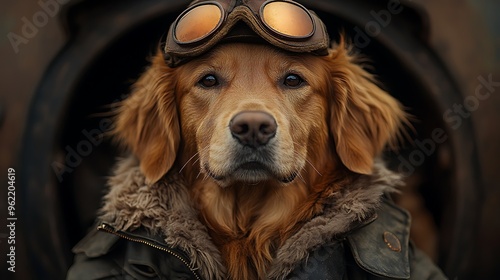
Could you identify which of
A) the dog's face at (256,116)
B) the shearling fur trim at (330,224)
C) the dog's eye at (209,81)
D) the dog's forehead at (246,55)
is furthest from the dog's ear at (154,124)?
the shearling fur trim at (330,224)

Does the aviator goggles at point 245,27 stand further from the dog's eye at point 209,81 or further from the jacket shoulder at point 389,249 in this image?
the jacket shoulder at point 389,249

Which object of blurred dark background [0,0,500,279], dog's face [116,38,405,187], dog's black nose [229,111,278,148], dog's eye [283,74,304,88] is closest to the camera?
dog's black nose [229,111,278,148]

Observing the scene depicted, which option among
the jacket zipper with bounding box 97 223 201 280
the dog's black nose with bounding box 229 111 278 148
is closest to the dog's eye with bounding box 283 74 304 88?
the dog's black nose with bounding box 229 111 278 148

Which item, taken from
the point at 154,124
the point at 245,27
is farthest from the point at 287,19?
the point at 154,124

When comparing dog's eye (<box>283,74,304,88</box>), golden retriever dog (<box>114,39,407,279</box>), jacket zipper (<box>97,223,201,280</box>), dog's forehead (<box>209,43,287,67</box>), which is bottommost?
jacket zipper (<box>97,223,201,280</box>)

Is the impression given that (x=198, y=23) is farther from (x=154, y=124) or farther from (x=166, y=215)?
(x=166, y=215)

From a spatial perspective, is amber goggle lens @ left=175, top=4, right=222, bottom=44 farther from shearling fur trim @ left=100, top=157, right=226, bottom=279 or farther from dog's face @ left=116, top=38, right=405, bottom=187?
shearling fur trim @ left=100, top=157, right=226, bottom=279
